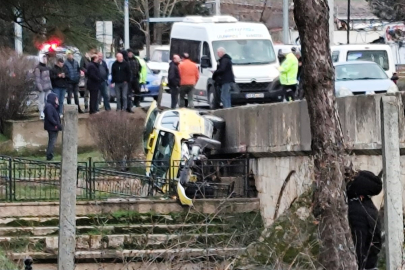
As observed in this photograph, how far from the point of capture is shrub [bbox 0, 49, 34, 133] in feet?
84.7

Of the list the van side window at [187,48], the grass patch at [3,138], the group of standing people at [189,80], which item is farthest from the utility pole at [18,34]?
the van side window at [187,48]

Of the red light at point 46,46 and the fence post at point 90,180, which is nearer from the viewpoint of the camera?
the red light at point 46,46

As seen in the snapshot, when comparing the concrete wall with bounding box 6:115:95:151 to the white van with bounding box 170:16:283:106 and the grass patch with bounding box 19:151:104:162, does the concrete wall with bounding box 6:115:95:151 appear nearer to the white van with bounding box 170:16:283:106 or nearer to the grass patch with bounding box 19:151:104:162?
the grass patch with bounding box 19:151:104:162

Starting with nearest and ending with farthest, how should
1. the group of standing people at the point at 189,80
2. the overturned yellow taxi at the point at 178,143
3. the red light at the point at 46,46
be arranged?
the red light at the point at 46,46
the overturned yellow taxi at the point at 178,143
the group of standing people at the point at 189,80

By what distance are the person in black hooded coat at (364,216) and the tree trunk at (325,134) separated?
81cm

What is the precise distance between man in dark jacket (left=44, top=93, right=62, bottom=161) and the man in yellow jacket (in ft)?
19.7

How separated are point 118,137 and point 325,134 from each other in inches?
577

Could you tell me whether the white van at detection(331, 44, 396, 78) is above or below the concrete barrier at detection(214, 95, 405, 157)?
above

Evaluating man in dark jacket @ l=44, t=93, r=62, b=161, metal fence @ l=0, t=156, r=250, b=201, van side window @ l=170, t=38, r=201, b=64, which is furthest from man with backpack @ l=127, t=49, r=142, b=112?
metal fence @ l=0, t=156, r=250, b=201

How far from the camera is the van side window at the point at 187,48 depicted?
2852 cm

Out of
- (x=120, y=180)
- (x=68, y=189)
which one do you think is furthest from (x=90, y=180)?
(x=68, y=189)

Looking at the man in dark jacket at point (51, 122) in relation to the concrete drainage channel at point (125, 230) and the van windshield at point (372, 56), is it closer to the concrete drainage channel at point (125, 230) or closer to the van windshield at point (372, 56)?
the concrete drainage channel at point (125, 230)

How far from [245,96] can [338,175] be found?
61.9ft

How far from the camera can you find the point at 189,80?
1047 inches
